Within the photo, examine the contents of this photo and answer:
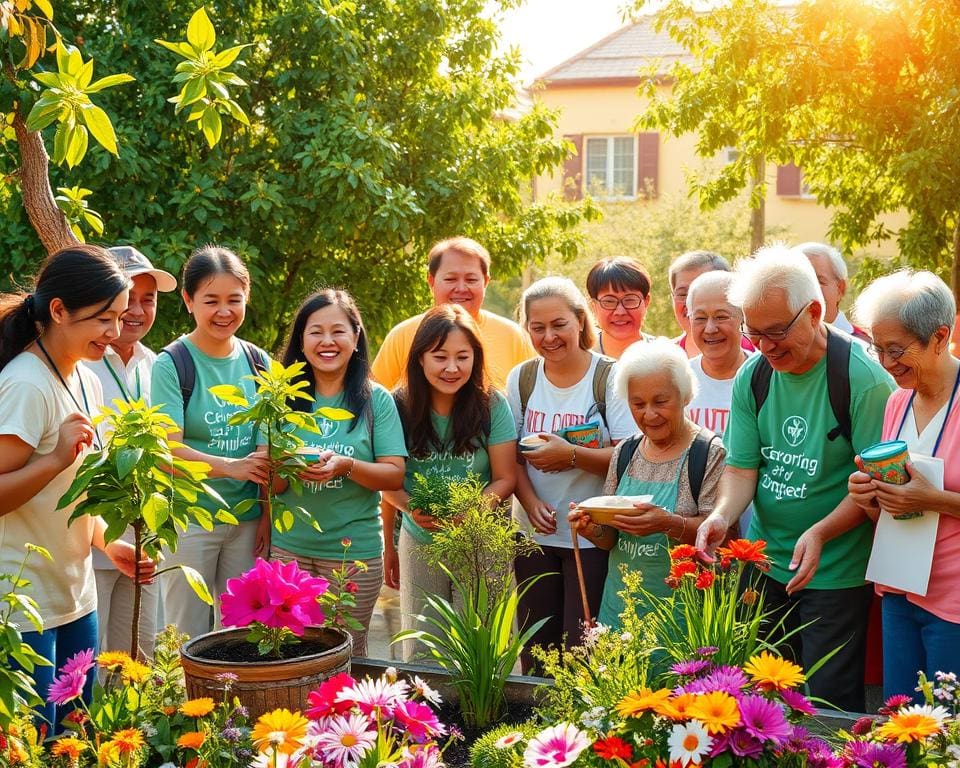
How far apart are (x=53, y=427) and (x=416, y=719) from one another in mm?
1446

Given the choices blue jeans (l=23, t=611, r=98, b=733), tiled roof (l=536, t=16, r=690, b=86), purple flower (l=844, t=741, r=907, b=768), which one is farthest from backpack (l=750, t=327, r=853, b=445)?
tiled roof (l=536, t=16, r=690, b=86)

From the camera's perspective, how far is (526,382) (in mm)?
4441

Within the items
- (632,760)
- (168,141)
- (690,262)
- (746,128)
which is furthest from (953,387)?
(746,128)

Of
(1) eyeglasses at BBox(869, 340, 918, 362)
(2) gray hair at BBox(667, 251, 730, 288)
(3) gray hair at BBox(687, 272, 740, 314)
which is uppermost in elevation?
(2) gray hair at BBox(667, 251, 730, 288)

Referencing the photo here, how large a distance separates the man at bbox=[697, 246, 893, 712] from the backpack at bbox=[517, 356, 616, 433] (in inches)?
32.1

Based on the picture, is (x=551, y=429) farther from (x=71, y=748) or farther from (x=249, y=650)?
(x=71, y=748)

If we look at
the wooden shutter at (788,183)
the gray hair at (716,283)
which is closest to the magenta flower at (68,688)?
the gray hair at (716,283)

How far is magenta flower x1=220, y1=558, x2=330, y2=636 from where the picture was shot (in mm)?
2449

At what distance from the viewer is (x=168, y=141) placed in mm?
8992

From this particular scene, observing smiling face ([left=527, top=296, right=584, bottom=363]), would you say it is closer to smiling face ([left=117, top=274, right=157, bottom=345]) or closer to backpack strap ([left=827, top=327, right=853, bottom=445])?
backpack strap ([left=827, top=327, right=853, bottom=445])

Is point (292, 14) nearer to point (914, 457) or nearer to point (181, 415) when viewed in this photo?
point (181, 415)

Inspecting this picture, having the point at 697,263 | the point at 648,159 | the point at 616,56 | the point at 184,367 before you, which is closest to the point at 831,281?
the point at 697,263

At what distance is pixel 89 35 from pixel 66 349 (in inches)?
292

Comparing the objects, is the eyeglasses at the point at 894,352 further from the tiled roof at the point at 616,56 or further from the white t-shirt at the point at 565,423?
the tiled roof at the point at 616,56
